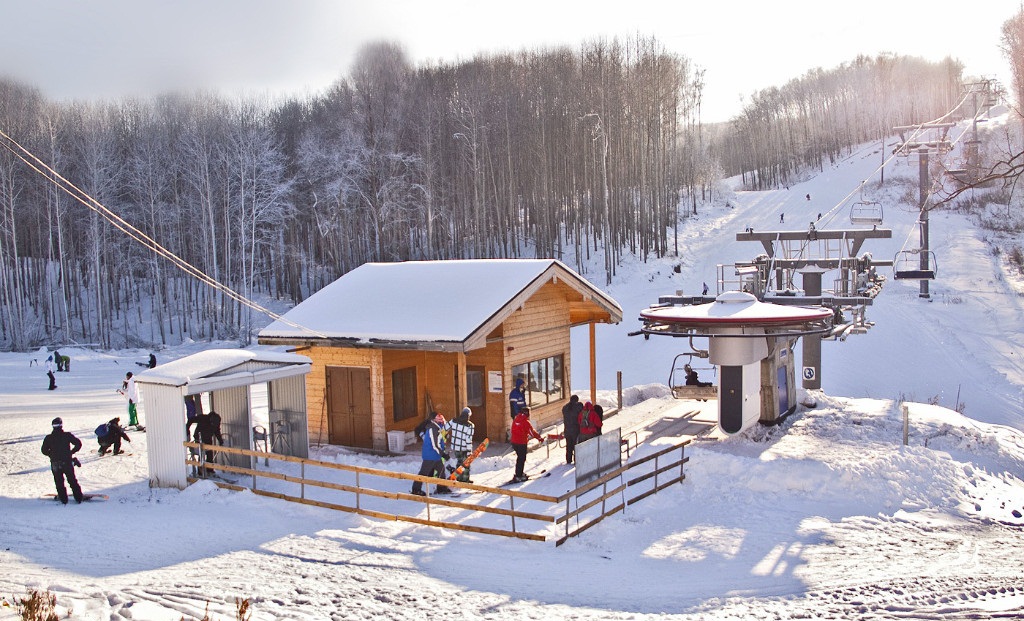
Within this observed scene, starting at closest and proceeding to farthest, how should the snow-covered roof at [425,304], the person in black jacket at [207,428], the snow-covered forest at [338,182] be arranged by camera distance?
1. the person in black jacket at [207,428]
2. the snow-covered roof at [425,304]
3. the snow-covered forest at [338,182]

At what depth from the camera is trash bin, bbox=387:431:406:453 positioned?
56.0ft

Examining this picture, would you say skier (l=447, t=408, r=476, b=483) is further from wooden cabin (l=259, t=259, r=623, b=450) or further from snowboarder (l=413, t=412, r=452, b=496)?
wooden cabin (l=259, t=259, r=623, b=450)

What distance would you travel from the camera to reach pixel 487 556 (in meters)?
10.7

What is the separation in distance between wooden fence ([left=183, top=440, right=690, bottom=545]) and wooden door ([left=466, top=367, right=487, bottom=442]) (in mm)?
3797

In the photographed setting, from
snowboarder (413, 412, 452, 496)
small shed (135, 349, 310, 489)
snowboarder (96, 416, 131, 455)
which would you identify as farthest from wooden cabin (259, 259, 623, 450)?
snowboarder (96, 416, 131, 455)

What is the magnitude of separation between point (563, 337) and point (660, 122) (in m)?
36.0

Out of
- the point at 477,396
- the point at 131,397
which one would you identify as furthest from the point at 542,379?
the point at 131,397

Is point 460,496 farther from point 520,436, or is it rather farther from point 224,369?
point 224,369

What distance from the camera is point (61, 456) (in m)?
13.2

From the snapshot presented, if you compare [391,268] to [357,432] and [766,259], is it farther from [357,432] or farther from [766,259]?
[766,259]

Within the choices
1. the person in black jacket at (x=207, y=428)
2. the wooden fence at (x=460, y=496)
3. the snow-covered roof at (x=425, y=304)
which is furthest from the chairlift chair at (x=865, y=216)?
the person in black jacket at (x=207, y=428)

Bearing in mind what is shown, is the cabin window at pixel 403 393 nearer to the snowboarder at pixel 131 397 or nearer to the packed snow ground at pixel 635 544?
the packed snow ground at pixel 635 544

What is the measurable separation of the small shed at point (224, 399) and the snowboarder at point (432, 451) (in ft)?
11.7

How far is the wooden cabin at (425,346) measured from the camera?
56.3 feet
